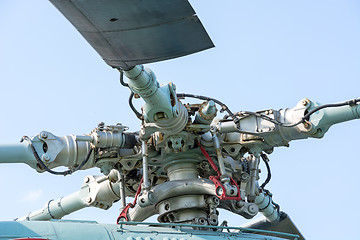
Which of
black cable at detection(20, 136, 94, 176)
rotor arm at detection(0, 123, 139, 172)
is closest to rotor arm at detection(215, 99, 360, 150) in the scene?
rotor arm at detection(0, 123, 139, 172)

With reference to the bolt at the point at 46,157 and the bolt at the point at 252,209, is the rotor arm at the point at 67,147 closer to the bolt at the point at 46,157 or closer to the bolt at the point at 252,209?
the bolt at the point at 46,157

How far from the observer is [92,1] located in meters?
6.46

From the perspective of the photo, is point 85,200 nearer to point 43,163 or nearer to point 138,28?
point 43,163

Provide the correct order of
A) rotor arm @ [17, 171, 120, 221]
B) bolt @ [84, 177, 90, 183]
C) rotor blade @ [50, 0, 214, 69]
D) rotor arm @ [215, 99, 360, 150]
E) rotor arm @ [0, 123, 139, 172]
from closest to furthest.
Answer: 1. rotor blade @ [50, 0, 214, 69]
2. rotor arm @ [0, 123, 139, 172]
3. rotor arm @ [215, 99, 360, 150]
4. rotor arm @ [17, 171, 120, 221]
5. bolt @ [84, 177, 90, 183]

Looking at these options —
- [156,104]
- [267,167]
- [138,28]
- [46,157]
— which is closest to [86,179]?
[46,157]

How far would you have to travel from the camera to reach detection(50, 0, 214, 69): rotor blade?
257 inches

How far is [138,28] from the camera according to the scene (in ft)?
22.6

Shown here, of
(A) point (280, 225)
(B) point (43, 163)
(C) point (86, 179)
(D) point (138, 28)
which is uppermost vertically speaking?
(C) point (86, 179)

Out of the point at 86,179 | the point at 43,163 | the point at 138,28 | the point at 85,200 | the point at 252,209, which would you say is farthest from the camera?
the point at 86,179

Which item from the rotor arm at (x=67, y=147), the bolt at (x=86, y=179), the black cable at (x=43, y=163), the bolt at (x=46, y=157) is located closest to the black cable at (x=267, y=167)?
the rotor arm at (x=67, y=147)

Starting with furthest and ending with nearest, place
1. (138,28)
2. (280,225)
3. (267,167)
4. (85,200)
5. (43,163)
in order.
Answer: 1. (280,225)
2. (85,200)
3. (267,167)
4. (43,163)
5. (138,28)

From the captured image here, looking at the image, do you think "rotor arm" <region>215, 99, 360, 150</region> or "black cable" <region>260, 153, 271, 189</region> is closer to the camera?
"rotor arm" <region>215, 99, 360, 150</region>

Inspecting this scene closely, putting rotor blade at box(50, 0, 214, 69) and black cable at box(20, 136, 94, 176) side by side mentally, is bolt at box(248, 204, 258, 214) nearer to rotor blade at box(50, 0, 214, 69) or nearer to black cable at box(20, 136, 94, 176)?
black cable at box(20, 136, 94, 176)

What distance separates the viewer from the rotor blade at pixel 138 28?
6.52 m
